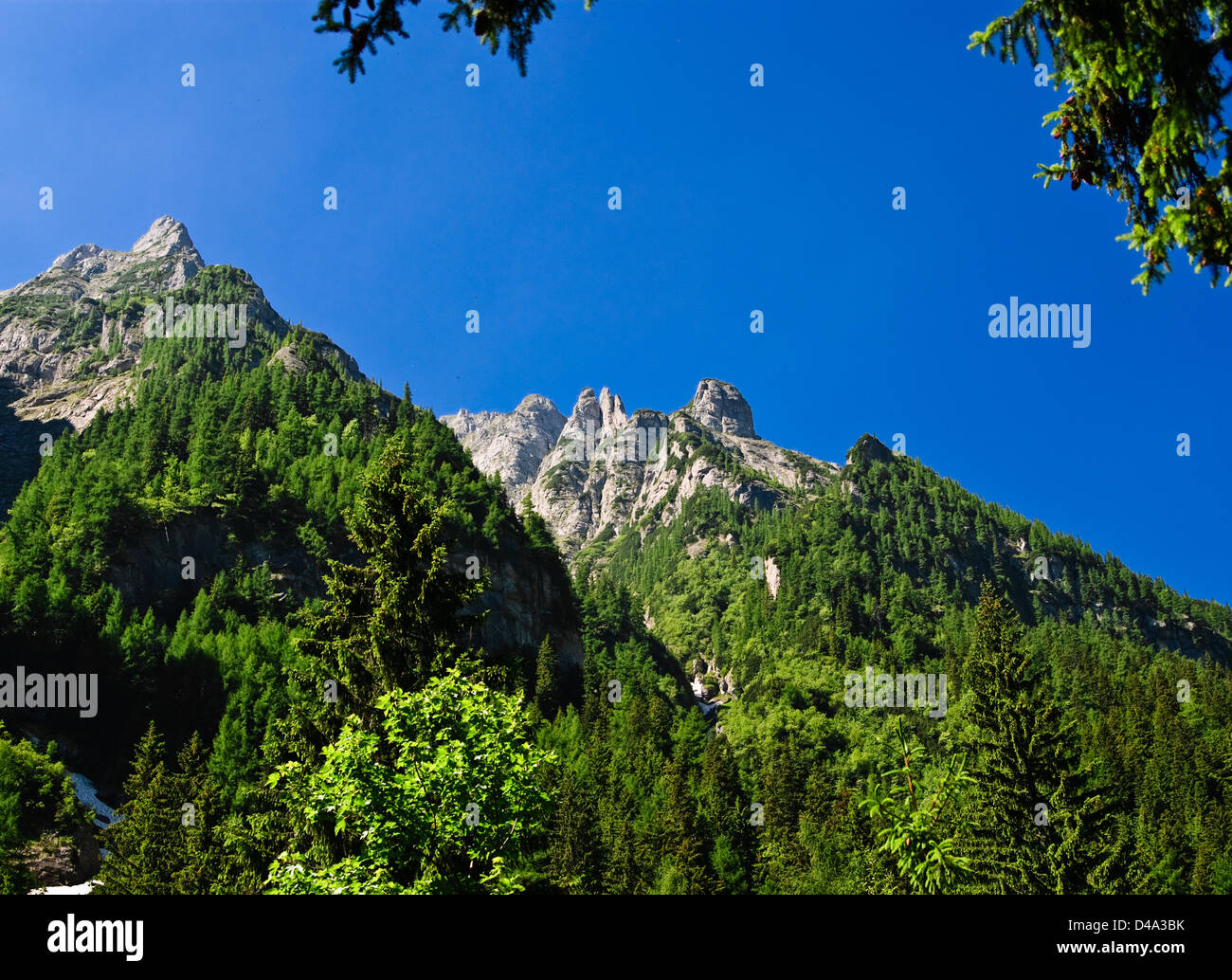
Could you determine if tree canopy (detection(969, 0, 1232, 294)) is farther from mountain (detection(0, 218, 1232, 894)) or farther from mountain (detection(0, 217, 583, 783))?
mountain (detection(0, 217, 583, 783))

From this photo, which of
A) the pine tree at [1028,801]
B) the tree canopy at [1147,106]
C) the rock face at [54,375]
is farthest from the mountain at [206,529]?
the tree canopy at [1147,106]

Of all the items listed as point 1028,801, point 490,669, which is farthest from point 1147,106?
point 1028,801

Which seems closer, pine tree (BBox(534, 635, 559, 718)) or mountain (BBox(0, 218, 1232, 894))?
mountain (BBox(0, 218, 1232, 894))

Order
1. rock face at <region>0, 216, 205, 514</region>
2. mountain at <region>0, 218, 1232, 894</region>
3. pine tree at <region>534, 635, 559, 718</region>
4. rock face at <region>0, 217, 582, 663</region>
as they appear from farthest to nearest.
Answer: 1. rock face at <region>0, 216, 205, 514</region>
2. rock face at <region>0, 217, 582, 663</region>
3. pine tree at <region>534, 635, 559, 718</region>
4. mountain at <region>0, 218, 1232, 894</region>

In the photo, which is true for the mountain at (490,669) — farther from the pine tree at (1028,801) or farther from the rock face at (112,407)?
the rock face at (112,407)

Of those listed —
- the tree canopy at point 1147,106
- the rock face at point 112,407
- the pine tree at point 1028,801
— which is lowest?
the pine tree at point 1028,801

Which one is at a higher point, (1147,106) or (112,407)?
(112,407)

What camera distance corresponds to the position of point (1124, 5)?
562 centimetres

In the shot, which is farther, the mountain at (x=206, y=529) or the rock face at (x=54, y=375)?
the rock face at (x=54, y=375)

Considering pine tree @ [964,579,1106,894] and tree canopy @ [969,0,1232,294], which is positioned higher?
tree canopy @ [969,0,1232,294]

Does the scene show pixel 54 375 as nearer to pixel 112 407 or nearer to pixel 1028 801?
pixel 112 407

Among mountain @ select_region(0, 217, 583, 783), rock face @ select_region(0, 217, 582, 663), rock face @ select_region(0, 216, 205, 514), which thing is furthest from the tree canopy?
rock face @ select_region(0, 216, 205, 514)

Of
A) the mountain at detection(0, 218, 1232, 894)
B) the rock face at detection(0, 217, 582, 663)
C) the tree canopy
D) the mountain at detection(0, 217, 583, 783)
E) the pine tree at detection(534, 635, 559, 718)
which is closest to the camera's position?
the tree canopy

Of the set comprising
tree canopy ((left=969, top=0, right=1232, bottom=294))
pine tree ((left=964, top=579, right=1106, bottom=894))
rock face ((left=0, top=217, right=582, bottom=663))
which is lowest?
pine tree ((left=964, top=579, right=1106, bottom=894))
